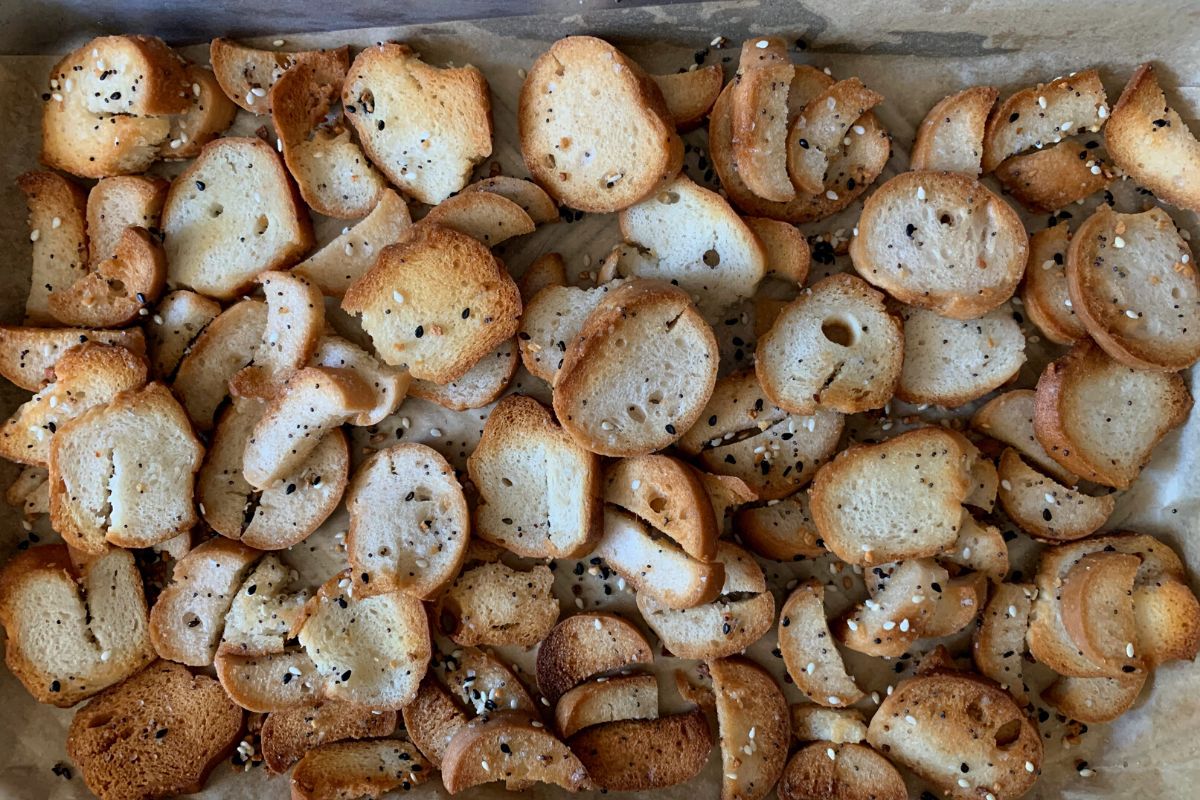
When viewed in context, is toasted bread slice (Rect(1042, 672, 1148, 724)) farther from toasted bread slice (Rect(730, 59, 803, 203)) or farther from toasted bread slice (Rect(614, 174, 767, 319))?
toasted bread slice (Rect(730, 59, 803, 203))

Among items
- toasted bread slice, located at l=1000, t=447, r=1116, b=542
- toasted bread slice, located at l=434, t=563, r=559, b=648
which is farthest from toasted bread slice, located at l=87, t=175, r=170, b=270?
toasted bread slice, located at l=1000, t=447, r=1116, b=542

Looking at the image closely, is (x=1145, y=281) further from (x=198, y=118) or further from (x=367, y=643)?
(x=198, y=118)

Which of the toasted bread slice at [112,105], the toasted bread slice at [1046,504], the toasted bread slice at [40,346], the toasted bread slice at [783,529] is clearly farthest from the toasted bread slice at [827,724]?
the toasted bread slice at [112,105]

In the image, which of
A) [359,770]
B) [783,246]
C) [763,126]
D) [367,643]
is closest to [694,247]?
[783,246]

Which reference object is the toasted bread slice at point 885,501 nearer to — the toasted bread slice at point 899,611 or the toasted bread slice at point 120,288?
the toasted bread slice at point 899,611

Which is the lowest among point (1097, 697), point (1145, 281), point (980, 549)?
point (1097, 697)

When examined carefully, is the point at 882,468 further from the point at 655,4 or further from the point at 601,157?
the point at 655,4
